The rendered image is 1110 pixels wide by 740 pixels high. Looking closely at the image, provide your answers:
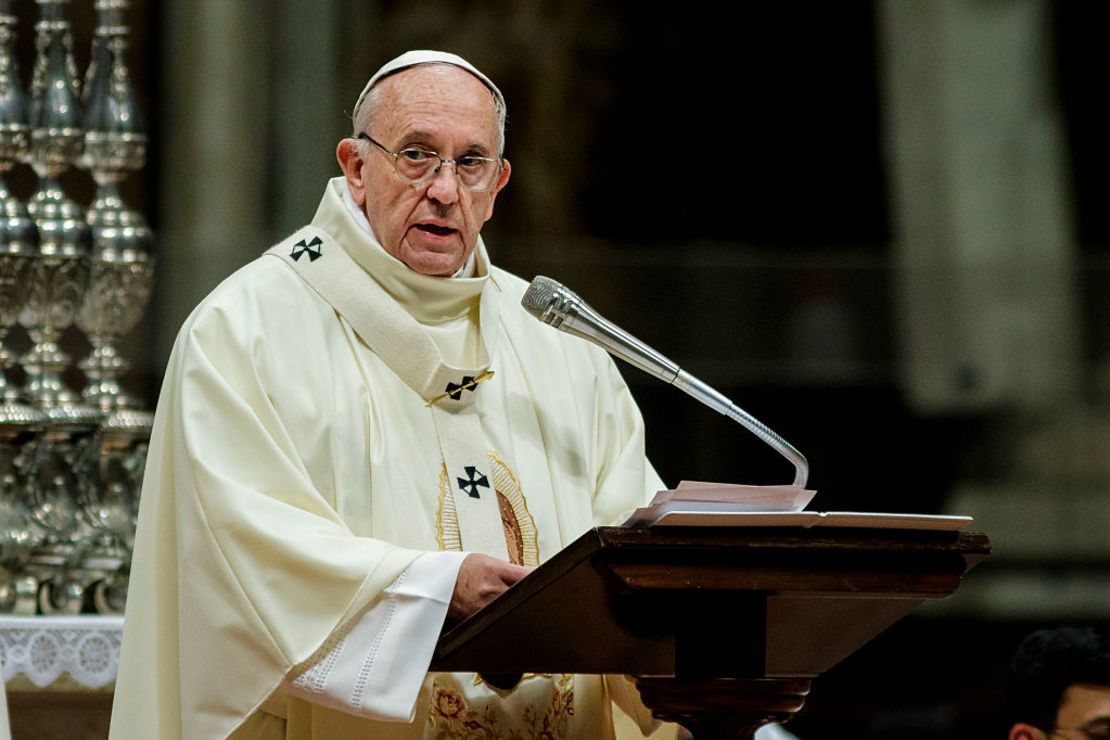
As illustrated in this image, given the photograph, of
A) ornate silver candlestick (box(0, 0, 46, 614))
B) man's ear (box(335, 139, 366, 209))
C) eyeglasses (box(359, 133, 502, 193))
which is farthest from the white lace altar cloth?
eyeglasses (box(359, 133, 502, 193))

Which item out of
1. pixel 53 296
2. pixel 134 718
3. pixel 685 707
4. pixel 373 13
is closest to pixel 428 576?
pixel 685 707

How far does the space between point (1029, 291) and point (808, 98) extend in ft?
5.56

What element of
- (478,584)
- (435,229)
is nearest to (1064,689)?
(478,584)

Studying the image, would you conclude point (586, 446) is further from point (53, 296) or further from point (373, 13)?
point (373, 13)

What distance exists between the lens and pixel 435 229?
12.3 feet

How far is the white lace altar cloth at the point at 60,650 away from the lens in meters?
4.28

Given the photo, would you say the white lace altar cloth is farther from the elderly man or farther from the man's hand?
the man's hand

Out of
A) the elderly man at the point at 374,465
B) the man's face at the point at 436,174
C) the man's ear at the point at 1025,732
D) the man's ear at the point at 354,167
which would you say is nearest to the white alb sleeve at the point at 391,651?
the elderly man at the point at 374,465

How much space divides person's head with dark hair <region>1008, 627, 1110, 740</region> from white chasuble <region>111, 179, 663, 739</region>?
0.77 metres

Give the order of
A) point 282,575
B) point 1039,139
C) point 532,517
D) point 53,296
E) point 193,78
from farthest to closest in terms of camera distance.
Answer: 1. point 1039,139
2. point 193,78
3. point 53,296
4. point 532,517
5. point 282,575

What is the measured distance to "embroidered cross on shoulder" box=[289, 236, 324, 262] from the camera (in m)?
3.79

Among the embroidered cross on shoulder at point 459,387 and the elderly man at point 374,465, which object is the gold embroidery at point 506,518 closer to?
the elderly man at point 374,465

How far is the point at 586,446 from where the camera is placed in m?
3.94

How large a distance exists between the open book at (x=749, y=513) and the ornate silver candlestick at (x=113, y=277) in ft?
6.74
